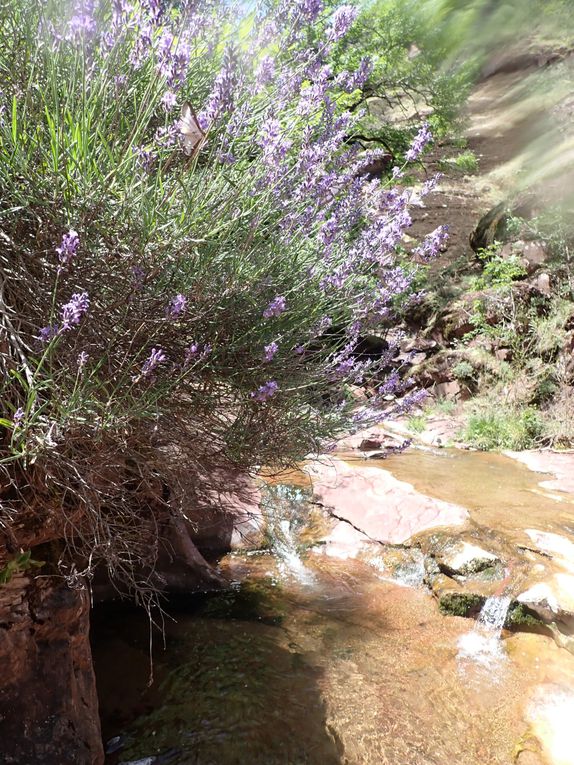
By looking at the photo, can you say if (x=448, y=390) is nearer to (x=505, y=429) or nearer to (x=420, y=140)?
(x=505, y=429)

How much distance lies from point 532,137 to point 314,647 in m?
2.97

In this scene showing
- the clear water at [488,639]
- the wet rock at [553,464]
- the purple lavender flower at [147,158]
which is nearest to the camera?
the purple lavender flower at [147,158]

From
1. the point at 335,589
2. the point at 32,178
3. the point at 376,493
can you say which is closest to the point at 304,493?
the point at 376,493

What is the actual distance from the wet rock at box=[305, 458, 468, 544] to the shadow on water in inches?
46.5

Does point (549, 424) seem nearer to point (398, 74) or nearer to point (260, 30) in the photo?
point (260, 30)

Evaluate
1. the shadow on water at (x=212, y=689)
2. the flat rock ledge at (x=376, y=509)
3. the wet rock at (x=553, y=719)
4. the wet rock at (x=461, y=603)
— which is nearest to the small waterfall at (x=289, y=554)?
the flat rock ledge at (x=376, y=509)

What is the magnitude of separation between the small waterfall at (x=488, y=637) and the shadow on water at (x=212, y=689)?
887 millimetres

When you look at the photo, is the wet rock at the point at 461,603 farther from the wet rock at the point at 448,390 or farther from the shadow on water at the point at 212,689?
the wet rock at the point at 448,390

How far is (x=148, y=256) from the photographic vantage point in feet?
5.30

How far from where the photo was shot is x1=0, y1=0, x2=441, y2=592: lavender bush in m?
1.47

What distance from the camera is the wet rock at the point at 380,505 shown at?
424 centimetres

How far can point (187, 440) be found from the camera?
6.26 feet

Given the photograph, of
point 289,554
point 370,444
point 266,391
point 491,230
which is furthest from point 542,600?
point 491,230

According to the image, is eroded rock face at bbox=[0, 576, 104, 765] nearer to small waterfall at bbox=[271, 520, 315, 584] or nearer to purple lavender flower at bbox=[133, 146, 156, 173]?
purple lavender flower at bbox=[133, 146, 156, 173]
